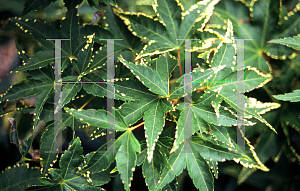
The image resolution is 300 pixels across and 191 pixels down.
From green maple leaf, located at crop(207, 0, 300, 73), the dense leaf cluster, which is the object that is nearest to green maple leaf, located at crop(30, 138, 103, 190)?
the dense leaf cluster

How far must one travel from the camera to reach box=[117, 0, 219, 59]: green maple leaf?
0.67 meters

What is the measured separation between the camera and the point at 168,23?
680mm

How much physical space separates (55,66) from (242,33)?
0.78 metres

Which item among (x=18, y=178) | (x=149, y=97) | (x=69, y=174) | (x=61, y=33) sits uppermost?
(x=61, y=33)

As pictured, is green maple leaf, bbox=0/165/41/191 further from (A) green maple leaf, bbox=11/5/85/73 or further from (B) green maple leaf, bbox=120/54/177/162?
(B) green maple leaf, bbox=120/54/177/162

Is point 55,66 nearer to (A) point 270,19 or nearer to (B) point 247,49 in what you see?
(B) point 247,49

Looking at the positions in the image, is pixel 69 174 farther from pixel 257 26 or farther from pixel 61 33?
pixel 257 26

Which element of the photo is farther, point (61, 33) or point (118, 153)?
point (61, 33)

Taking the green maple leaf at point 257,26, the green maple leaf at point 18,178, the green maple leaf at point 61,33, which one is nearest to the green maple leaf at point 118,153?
the green maple leaf at point 61,33

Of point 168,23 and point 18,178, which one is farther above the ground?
point 168,23

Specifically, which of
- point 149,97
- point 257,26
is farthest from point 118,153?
point 257,26

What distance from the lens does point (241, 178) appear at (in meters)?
0.91

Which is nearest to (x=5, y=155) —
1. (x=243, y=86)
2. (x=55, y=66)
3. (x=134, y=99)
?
(x=55, y=66)

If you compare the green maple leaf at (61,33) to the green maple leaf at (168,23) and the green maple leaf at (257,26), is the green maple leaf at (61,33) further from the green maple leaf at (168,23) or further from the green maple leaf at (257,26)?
the green maple leaf at (257,26)
